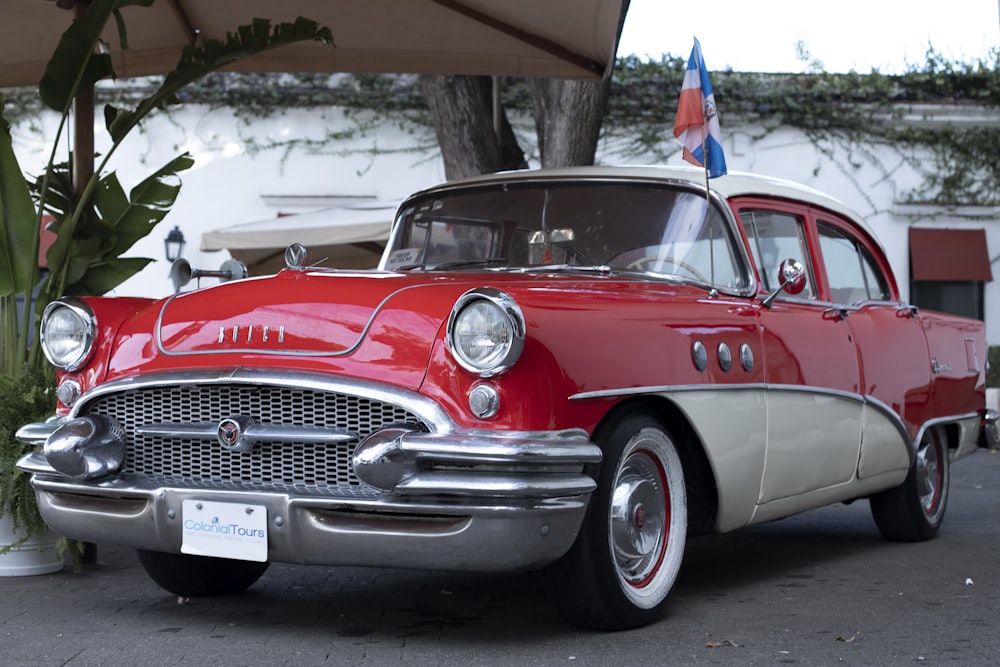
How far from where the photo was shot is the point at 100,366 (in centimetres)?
442

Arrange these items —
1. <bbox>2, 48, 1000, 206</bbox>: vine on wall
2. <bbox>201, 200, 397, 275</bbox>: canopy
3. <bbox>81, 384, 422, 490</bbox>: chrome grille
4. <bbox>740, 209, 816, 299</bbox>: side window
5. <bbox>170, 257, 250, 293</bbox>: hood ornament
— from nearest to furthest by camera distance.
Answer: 1. <bbox>81, 384, 422, 490</bbox>: chrome grille
2. <bbox>170, 257, 250, 293</bbox>: hood ornament
3. <bbox>740, 209, 816, 299</bbox>: side window
4. <bbox>201, 200, 397, 275</bbox>: canopy
5. <bbox>2, 48, 1000, 206</bbox>: vine on wall

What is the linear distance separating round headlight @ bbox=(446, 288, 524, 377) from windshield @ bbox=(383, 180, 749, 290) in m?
1.18

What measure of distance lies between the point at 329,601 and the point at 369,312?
1337mm

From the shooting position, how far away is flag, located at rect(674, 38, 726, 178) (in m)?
5.43

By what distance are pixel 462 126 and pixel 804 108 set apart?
8.56 m

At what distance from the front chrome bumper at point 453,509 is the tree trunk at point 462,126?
22.6 feet

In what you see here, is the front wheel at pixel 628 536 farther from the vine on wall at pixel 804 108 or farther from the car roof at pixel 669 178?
the vine on wall at pixel 804 108

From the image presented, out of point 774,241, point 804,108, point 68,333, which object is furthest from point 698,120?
point 804,108

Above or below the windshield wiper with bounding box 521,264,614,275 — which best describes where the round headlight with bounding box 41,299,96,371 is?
below

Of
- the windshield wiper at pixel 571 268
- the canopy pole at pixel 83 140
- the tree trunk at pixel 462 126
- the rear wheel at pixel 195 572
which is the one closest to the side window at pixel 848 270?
the windshield wiper at pixel 571 268

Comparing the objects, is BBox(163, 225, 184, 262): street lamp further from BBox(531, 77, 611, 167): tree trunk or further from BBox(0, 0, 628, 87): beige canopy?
BBox(0, 0, 628, 87): beige canopy

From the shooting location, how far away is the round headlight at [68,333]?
448 centimetres

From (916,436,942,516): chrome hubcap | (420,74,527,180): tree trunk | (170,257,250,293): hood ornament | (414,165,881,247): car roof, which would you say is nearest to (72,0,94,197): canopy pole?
(170,257,250,293): hood ornament

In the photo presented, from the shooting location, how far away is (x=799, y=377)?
5.15 m
